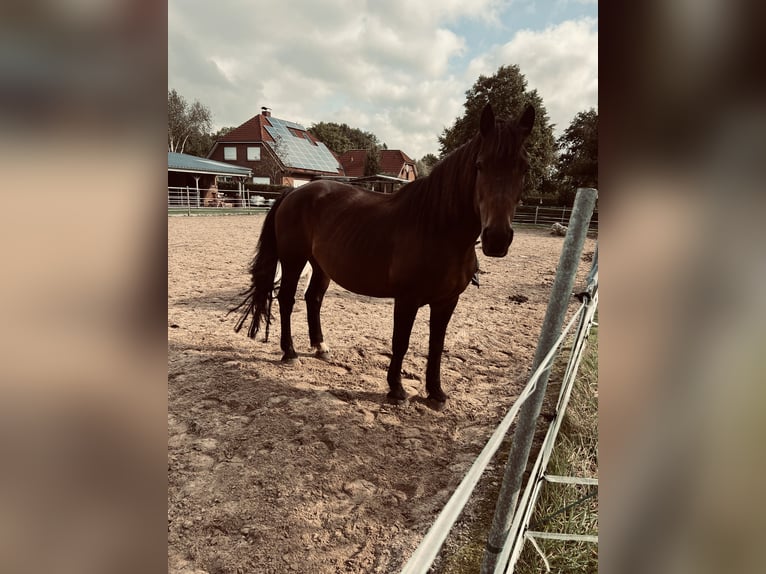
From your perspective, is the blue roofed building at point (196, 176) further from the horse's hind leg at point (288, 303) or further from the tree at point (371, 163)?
the horse's hind leg at point (288, 303)

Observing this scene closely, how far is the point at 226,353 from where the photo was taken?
12.0 feet

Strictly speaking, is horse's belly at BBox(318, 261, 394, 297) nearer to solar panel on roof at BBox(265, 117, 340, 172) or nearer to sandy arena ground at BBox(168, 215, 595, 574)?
sandy arena ground at BBox(168, 215, 595, 574)

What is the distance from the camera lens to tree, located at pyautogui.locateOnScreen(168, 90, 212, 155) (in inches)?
1639

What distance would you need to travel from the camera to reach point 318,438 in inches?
96.7

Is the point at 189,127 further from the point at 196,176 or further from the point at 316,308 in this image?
the point at 316,308

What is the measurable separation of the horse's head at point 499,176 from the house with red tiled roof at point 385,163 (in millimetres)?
39627

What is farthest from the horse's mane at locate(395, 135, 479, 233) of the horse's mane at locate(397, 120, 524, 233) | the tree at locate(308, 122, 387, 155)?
the tree at locate(308, 122, 387, 155)

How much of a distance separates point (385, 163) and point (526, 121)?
41.4 m

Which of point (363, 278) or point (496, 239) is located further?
point (363, 278)

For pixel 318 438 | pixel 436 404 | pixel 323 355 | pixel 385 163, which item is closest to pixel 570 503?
pixel 436 404
